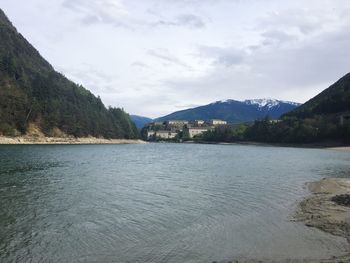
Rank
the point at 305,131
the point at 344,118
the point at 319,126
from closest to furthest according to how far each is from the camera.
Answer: the point at 344,118, the point at 319,126, the point at 305,131

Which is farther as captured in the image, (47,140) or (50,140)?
(50,140)

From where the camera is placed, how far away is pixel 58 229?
60.3ft

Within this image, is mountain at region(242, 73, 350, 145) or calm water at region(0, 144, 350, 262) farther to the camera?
mountain at region(242, 73, 350, 145)

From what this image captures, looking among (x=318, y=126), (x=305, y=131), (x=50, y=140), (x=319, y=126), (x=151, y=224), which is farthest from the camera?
(x=305, y=131)

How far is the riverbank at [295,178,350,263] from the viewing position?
17.8 meters

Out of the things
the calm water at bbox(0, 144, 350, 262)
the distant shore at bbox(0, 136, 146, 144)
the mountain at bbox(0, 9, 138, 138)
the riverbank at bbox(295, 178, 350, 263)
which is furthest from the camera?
the mountain at bbox(0, 9, 138, 138)

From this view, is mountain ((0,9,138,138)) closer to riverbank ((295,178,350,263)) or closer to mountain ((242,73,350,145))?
mountain ((242,73,350,145))

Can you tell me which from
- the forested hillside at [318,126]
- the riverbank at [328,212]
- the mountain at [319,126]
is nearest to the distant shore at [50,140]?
the forested hillside at [318,126]

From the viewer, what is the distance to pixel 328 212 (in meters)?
21.5

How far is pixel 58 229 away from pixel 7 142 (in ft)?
352

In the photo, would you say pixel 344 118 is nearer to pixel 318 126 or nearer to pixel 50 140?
pixel 318 126

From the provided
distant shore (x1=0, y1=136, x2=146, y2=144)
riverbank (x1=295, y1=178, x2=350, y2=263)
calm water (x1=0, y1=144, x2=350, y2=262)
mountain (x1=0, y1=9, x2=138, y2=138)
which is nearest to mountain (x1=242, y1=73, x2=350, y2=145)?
distant shore (x1=0, y1=136, x2=146, y2=144)

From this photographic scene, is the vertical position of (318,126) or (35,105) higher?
(35,105)

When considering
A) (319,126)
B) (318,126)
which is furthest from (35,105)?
(319,126)
